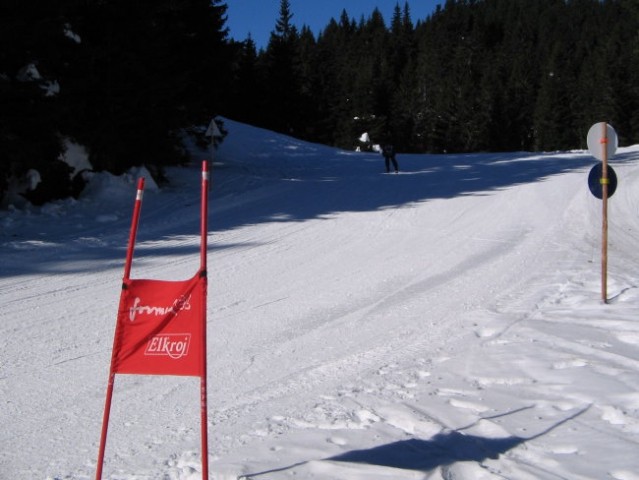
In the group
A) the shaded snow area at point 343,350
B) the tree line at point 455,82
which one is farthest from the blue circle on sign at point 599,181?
the tree line at point 455,82

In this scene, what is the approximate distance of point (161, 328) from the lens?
385 cm

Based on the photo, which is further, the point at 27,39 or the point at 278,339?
the point at 27,39

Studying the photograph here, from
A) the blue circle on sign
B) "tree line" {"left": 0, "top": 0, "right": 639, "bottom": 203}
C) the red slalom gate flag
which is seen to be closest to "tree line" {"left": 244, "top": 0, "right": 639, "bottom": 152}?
"tree line" {"left": 0, "top": 0, "right": 639, "bottom": 203}

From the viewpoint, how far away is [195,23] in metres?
27.5

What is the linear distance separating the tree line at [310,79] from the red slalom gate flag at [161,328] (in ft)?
45.3

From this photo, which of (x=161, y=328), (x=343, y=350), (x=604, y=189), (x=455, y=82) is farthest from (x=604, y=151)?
(x=455, y=82)

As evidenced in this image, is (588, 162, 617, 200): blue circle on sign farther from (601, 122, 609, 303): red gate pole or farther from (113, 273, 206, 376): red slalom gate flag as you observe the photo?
(113, 273, 206, 376): red slalom gate flag

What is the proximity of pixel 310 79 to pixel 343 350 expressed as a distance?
237 feet

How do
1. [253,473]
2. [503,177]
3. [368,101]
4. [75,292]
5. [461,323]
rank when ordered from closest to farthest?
[253,473] → [461,323] → [75,292] → [503,177] → [368,101]

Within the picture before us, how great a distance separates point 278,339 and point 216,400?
1.86 metres

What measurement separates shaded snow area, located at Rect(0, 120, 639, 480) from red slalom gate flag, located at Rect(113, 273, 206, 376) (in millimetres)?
887

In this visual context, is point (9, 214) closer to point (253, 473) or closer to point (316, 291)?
point (316, 291)

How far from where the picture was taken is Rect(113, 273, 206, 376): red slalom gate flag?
3807 mm

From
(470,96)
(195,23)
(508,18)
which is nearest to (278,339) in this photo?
(195,23)
